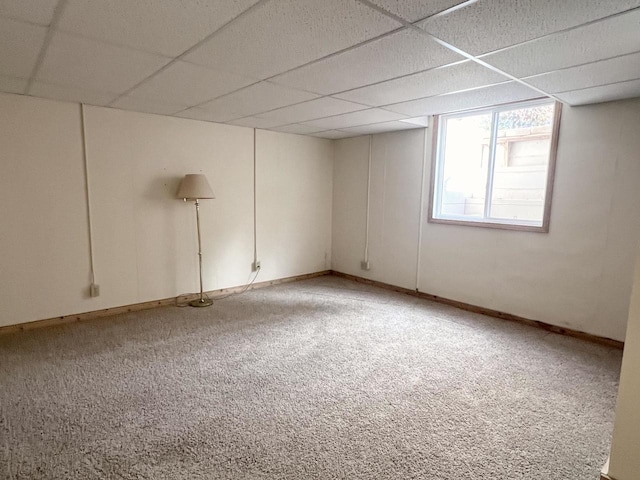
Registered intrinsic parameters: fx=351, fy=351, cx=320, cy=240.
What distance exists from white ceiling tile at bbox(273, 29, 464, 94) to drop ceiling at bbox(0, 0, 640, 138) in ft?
0.04

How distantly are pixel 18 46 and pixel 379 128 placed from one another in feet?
12.0

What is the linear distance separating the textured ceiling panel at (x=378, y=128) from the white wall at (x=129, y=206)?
0.84 m

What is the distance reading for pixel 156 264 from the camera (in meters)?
4.14

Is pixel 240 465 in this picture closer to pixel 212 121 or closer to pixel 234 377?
pixel 234 377

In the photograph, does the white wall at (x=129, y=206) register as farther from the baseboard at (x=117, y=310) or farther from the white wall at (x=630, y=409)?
the white wall at (x=630, y=409)

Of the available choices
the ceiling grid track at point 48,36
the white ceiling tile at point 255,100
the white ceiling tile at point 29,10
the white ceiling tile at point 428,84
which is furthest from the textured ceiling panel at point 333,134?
the white ceiling tile at point 29,10

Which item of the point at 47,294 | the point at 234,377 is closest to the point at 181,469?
the point at 234,377

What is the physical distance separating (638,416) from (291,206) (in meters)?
4.45

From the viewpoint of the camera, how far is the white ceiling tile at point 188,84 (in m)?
2.56

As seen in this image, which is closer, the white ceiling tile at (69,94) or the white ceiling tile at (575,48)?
the white ceiling tile at (575,48)

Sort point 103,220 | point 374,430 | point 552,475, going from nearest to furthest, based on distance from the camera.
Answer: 1. point 552,475
2. point 374,430
3. point 103,220

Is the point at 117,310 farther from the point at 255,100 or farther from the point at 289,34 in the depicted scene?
the point at 289,34

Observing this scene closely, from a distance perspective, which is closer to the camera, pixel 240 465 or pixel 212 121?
pixel 240 465

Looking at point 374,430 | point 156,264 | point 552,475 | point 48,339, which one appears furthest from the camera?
point 156,264
